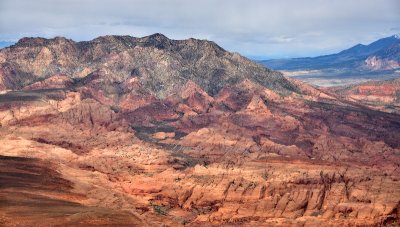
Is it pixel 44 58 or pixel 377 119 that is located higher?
pixel 44 58

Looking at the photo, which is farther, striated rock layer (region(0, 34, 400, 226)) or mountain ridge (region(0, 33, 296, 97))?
mountain ridge (region(0, 33, 296, 97))

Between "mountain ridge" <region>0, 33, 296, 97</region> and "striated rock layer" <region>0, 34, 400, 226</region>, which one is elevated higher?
"mountain ridge" <region>0, 33, 296, 97</region>

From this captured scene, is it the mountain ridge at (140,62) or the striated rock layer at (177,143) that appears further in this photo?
the mountain ridge at (140,62)

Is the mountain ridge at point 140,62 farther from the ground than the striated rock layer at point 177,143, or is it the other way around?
the mountain ridge at point 140,62

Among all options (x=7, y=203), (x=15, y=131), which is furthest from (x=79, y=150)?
(x=7, y=203)

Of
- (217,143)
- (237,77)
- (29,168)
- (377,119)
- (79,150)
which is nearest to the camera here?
(29,168)

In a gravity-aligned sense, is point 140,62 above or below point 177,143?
above

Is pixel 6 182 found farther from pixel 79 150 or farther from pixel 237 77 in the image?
pixel 237 77

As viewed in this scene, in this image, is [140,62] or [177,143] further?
[140,62]
